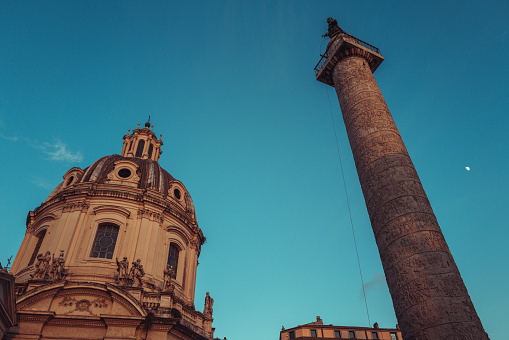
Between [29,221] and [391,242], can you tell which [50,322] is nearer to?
[29,221]

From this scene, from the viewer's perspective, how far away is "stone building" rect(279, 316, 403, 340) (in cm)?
3934

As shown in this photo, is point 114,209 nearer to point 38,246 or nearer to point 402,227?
point 38,246

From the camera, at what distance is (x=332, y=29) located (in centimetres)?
1798

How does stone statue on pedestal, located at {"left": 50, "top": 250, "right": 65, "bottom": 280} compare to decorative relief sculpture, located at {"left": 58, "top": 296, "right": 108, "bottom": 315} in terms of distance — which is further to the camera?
stone statue on pedestal, located at {"left": 50, "top": 250, "right": 65, "bottom": 280}

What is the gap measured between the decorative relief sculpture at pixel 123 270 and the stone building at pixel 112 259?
5cm

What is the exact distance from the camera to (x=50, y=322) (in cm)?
1756

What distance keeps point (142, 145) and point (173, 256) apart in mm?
12146

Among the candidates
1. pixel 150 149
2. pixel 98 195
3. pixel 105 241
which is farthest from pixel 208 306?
pixel 150 149

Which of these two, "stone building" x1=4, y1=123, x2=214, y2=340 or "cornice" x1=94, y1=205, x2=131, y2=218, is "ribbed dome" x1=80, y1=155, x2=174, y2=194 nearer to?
"stone building" x1=4, y1=123, x2=214, y2=340

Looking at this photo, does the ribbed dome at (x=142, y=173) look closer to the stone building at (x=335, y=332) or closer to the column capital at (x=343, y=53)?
the column capital at (x=343, y=53)

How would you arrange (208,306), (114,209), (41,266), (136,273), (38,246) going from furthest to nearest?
(38,246) < (114,209) < (208,306) < (136,273) < (41,266)

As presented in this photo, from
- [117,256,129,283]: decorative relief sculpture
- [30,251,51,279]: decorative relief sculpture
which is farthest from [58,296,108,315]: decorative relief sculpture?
[30,251,51,279]: decorative relief sculpture

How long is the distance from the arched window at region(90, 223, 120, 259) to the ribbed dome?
3696mm

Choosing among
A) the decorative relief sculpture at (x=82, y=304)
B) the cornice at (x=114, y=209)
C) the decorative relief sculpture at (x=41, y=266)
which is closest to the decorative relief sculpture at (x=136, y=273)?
the decorative relief sculpture at (x=82, y=304)
